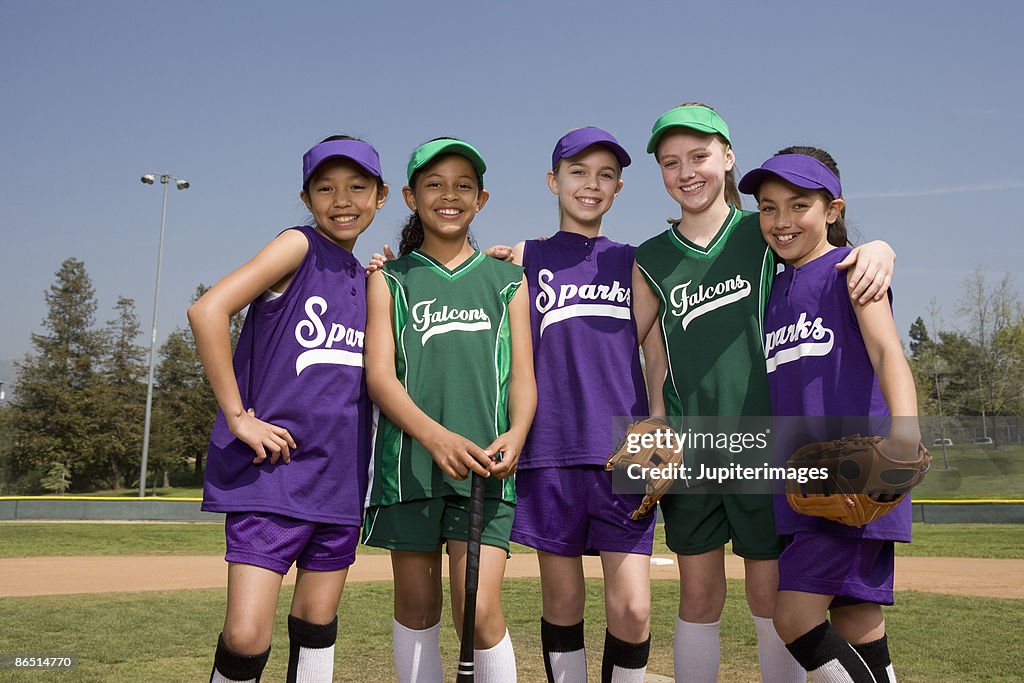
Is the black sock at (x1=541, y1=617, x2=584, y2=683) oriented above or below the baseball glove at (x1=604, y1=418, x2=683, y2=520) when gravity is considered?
below

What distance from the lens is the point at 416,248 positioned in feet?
10.9

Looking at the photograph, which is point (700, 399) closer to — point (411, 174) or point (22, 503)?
point (411, 174)

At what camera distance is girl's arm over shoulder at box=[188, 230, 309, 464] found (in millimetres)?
2619

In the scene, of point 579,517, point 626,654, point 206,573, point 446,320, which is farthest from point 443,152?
point 206,573

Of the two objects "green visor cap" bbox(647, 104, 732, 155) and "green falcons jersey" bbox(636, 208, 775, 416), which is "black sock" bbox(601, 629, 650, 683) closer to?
"green falcons jersey" bbox(636, 208, 775, 416)

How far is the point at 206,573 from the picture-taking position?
10.6 meters

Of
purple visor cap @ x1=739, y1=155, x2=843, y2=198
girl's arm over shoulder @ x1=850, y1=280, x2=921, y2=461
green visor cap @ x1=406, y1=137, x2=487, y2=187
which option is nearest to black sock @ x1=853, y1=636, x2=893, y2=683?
girl's arm over shoulder @ x1=850, y1=280, x2=921, y2=461

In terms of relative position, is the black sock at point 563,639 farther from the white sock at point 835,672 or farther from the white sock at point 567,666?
the white sock at point 835,672

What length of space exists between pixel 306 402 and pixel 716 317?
4.99 feet

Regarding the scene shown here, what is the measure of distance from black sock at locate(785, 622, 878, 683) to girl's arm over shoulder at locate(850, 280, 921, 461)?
609 millimetres

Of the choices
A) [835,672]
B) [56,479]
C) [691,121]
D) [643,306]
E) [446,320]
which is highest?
[691,121]

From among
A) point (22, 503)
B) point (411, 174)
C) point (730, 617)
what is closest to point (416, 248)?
point (411, 174)

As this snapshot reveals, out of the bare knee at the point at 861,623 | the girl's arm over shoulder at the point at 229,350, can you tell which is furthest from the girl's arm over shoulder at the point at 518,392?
the bare knee at the point at 861,623

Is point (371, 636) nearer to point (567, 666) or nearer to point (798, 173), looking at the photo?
point (567, 666)
